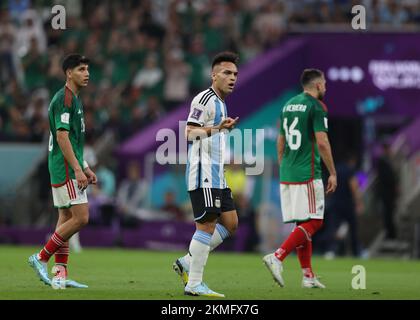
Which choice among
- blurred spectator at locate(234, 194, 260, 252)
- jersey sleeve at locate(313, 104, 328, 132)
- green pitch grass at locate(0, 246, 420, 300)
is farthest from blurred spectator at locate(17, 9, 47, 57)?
jersey sleeve at locate(313, 104, 328, 132)

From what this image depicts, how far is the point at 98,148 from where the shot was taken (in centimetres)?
2847

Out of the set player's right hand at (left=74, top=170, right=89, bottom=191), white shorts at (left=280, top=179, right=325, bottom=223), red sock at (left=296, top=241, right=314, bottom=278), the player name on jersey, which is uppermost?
the player name on jersey

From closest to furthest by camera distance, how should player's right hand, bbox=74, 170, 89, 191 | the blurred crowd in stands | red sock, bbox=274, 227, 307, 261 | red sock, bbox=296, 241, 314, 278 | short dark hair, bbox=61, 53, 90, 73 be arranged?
player's right hand, bbox=74, 170, 89, 191
short dark hair, bbox=61, 53, 90, 73
red sock, bbox=274, 227, 307, 261
red sock, bbox=296, 241, 314, 278
the blurred crowd in stands

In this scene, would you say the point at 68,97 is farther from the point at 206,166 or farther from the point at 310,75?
the point at 310,75

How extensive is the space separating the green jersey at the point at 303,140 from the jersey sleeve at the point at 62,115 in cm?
287

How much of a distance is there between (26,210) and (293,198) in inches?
556

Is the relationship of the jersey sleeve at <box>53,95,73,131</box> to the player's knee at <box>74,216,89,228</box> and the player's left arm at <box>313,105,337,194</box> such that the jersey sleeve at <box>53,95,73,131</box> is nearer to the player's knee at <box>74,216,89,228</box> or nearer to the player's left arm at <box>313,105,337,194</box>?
the player's knee at <box>74,216,89,228</box>

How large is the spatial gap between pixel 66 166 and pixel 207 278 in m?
3.14

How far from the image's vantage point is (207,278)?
15.8 m

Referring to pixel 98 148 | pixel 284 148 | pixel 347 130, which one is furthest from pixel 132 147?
pixel 284 148

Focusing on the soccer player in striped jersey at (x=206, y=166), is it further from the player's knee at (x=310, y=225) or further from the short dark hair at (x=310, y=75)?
the short dark hair at (x=310, y=75)

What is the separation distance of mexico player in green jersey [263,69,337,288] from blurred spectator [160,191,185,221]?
1164 centimetres

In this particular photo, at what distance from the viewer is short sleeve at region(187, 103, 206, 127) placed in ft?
41.2

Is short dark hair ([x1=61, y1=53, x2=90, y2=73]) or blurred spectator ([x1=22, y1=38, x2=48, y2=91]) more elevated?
blurred spectator ([x1=22, y1=38, x2=48, y2=91])
